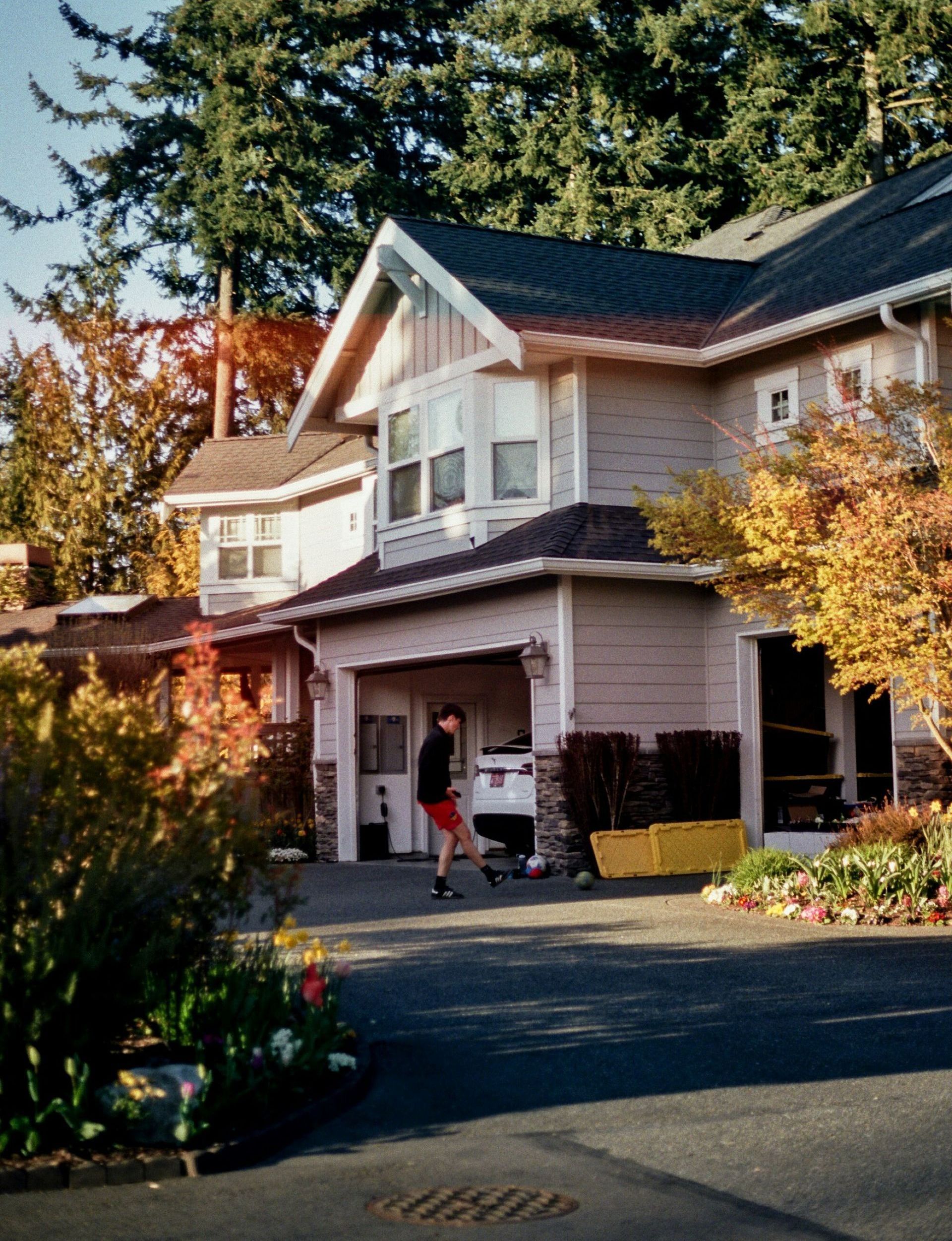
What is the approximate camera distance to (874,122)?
3341 centimetres

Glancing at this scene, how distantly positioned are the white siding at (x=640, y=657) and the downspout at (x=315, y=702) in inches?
225

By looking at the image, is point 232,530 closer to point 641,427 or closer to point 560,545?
point 641,427

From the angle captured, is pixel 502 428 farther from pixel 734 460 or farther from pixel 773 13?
pixel 773 13

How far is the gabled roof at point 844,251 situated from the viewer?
1738 centimetres

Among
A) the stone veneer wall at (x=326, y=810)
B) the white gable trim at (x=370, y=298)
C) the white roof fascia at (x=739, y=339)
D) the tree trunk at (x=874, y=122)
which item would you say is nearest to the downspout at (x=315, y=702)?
the stone veneer wall at (x=326, y=810)

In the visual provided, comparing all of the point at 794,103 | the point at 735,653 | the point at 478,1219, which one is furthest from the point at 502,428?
the point at 794,103

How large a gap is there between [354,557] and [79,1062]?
64.2ft

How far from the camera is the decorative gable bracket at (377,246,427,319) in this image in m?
20.5

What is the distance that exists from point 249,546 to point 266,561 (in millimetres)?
431

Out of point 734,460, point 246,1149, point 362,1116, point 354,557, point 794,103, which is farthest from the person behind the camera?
point 794,103

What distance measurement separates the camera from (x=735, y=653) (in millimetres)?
17609

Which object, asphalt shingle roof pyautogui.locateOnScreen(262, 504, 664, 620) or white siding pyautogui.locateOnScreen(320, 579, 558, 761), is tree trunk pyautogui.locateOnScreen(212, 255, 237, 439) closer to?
white siding pyautogui.locateOnScreen(320, 579, 558, 761)

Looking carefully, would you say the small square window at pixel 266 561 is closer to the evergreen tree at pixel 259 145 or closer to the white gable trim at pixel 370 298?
the white gable trim at pixel 370 298

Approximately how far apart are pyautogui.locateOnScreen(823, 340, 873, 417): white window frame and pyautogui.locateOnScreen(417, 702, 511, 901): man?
5.65m
